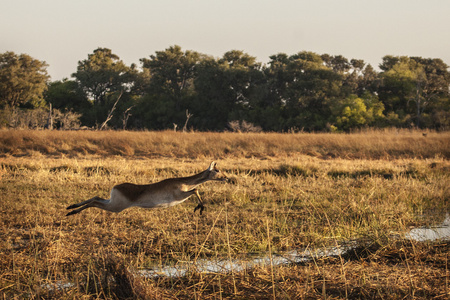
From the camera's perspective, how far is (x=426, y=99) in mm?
42438

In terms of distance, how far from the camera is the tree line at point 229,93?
39875mm

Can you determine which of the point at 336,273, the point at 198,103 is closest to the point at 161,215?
the point at 336,273

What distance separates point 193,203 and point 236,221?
162cm

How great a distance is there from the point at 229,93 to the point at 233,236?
3979cm

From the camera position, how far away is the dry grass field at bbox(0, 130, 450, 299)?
173 inches

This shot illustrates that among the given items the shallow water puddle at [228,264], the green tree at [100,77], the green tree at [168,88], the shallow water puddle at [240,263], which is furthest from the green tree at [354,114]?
the shallow water puddle at [228,264]

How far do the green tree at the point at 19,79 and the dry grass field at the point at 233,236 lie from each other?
3031 centimetres

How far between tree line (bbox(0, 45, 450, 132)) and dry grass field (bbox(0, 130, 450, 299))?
1011 inches

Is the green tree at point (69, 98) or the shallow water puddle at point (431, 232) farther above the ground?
the green tree at point (69, 98)

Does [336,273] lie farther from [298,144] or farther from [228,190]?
[298,144]

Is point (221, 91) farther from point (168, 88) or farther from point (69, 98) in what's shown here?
point (69, 98)

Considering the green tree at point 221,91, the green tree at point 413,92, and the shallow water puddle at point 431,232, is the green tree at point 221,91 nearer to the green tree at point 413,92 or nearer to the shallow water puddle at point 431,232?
the green tree at point 413,92

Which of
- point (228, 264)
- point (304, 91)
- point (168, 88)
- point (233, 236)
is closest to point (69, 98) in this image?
point (168, 88)

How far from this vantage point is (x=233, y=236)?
6.52 m
